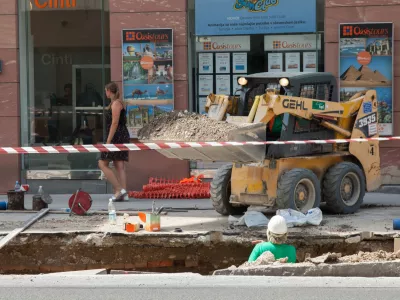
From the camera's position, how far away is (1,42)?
17.2 metres

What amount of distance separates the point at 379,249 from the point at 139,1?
292 inches

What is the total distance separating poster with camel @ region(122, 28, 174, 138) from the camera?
1684 centimetres

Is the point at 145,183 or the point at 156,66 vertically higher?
the point at 156,66

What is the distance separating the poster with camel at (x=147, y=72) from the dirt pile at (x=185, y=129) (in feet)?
14.0

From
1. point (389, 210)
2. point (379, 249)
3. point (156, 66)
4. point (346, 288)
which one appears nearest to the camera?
point (346, 288)

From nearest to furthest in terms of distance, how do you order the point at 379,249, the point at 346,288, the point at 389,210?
the point at 346,288
the point at 379,249
the point at 389,210

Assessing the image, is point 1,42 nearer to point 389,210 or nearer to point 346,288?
point 389,210

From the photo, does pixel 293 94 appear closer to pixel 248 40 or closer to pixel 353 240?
pixel 353 240

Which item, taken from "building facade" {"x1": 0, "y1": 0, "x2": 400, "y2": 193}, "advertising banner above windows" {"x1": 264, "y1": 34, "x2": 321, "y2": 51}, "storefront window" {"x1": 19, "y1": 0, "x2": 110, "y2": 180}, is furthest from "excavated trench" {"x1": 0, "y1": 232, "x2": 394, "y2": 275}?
"advertising banner above windows" {"x1": 264, "y1": 34, "x2": 321, "y2": 51}

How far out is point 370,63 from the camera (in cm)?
1644

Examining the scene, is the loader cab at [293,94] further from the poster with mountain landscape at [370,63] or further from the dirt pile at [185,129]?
→ the poster with mountain landscape at [370,63]

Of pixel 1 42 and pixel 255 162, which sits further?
pixel 1 42

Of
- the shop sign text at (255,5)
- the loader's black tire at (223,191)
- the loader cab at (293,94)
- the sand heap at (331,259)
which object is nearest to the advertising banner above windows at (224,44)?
the shop sign text at (255,5)

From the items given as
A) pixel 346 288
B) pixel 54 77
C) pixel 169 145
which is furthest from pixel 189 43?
pixel 346 288
